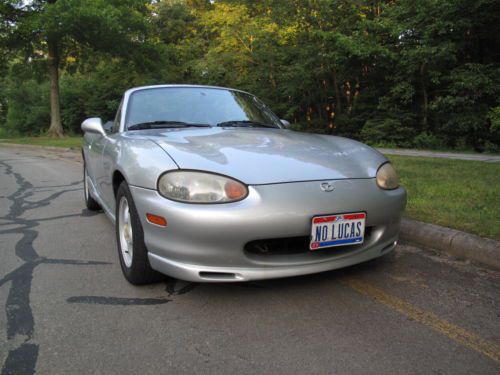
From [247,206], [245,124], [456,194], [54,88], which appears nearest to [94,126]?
[245,124]

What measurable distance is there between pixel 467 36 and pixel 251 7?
945 cm

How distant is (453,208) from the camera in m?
3.93

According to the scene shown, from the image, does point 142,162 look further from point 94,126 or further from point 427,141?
point 427,141

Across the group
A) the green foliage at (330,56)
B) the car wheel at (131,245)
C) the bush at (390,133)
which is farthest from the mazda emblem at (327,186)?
the bush at (390,133)

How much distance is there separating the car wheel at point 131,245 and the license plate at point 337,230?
98cm

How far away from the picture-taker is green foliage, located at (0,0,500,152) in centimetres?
1156

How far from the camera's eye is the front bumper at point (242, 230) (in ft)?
7.03

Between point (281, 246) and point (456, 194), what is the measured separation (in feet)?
9.79

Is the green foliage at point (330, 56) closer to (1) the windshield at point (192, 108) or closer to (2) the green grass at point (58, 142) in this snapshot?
(2) the green grass at point (58, 142)

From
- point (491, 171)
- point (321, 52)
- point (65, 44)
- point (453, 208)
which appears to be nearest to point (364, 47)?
point (321, 52)

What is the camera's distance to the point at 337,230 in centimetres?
229

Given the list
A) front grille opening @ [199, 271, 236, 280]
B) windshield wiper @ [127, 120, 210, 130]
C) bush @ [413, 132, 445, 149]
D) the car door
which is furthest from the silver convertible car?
bush @ [413, 132, 445, 149]

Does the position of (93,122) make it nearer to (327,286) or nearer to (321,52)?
(327,286)

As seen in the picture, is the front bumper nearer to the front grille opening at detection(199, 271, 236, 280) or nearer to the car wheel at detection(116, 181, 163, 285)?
the front grille opening at detection(199, 271, 236, 280)
